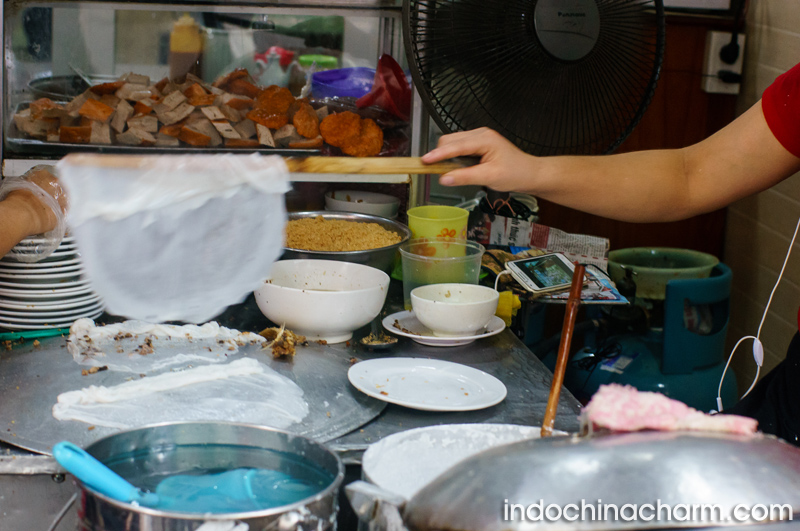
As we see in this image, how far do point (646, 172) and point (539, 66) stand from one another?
0.39 metres

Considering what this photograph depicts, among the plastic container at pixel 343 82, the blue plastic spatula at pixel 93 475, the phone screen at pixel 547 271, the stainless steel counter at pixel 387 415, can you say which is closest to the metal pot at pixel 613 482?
the blue plastic spatula at pixel 93 475

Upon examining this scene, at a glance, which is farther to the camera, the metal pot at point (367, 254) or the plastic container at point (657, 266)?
the plastic container at point (657, 266)

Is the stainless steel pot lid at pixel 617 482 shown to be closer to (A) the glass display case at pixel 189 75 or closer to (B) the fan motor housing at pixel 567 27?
(B) the fan motor housing at pixel 567 27

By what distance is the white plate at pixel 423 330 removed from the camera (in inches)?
62.6

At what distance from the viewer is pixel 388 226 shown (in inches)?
79.3

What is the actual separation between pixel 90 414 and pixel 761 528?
1.00 meters

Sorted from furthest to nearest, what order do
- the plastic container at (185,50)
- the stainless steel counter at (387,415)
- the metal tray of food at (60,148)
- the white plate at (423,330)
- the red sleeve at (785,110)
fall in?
the plastic container at (185,50), the metal tray of food at (60,148), the white plate at (423,330), the red sleeve at (785,110), the stainless steel counter at (387,415)

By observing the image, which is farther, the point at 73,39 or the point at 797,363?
the point at 73,39

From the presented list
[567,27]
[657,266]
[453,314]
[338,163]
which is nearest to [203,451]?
[338,163]

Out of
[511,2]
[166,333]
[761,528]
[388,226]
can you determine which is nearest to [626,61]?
[511,2]

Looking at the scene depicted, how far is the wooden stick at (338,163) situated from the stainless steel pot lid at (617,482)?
641 millimetres

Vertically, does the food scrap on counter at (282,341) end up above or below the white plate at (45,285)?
below

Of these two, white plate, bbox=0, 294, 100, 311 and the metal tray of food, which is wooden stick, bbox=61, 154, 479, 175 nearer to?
white plate, bbox=0, 294, 100, 311

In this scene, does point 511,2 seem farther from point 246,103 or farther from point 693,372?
point 693,372
